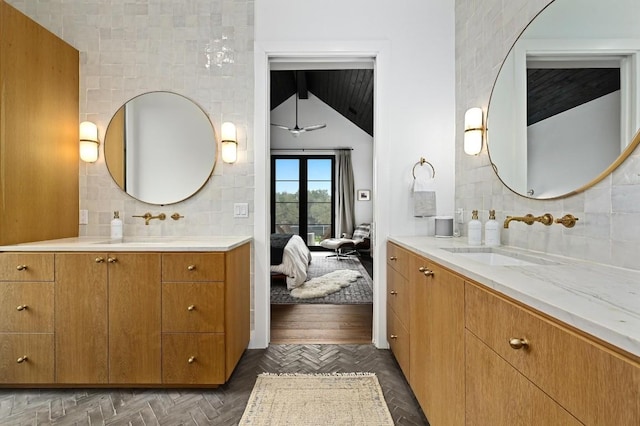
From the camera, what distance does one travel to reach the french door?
8516 mm

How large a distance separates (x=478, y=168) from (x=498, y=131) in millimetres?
323

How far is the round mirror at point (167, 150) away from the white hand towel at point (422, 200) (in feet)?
5.12

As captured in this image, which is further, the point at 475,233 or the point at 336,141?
the point at 336,141

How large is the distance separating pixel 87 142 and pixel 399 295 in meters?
2.50

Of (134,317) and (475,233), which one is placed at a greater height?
(475,233)

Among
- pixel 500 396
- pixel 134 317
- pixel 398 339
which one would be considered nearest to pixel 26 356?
pixel 134 317

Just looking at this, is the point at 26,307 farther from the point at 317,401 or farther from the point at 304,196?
the point at 304,196

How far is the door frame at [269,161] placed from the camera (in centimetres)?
264

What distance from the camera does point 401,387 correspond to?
2.10 metres

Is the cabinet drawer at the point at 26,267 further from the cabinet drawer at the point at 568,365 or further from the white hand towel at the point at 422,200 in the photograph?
the white hand towel at the point at 422,200

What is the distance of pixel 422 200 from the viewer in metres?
2.60

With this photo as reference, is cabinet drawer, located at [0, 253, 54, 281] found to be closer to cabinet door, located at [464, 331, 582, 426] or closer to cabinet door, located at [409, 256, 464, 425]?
cabinet door, located at [409, 256, 464, 425]

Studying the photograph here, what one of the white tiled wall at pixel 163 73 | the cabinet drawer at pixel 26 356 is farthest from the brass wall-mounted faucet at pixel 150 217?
the cabinet drawer at pixel 26 356

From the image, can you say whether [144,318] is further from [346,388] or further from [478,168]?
[478,168]
